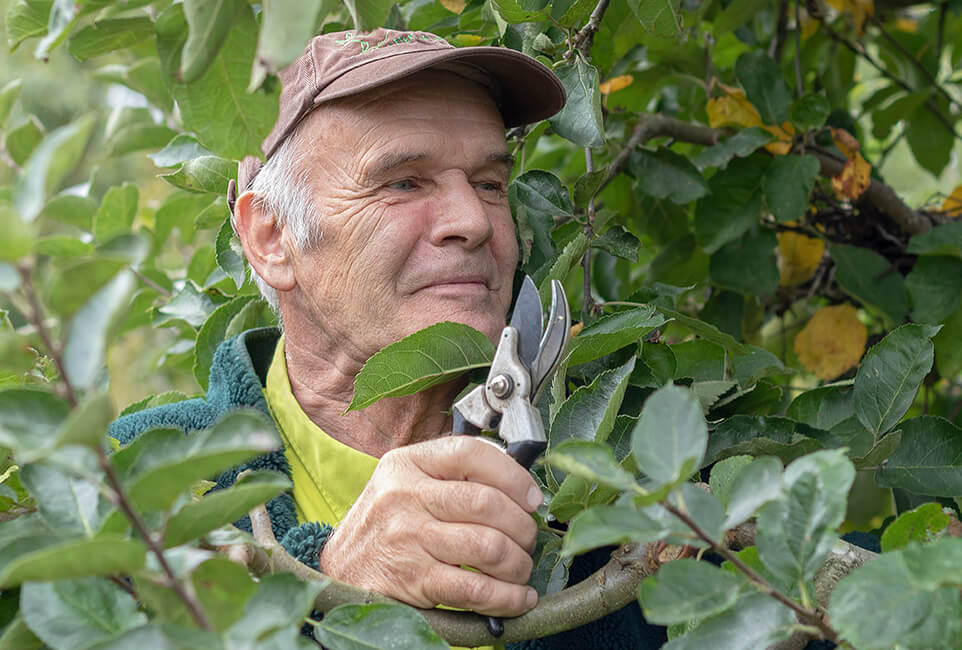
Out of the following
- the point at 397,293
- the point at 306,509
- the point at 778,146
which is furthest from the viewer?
the point at 778,146

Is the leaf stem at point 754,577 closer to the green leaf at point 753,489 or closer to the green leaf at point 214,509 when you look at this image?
the green leaf at point 753,489

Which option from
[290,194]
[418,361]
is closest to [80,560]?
[418,361]

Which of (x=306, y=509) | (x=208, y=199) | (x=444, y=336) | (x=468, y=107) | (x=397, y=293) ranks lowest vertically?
(x=306, y=509)

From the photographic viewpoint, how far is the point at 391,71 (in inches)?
55.5

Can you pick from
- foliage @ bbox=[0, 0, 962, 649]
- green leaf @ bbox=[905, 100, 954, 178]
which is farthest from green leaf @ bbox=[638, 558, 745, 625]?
green leaf @ bbox=[905, 100, 954, 178]

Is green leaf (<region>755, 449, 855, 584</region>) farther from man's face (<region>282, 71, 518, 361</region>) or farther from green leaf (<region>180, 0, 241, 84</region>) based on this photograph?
man's face (<region>282, 71, 518, 361</region>)

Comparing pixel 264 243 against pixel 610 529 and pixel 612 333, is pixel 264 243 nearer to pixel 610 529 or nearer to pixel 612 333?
pixel 612 333

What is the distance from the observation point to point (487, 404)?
1.16m

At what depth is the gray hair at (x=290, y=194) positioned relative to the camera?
1563 mm

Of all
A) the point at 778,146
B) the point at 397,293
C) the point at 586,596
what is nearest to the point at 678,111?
the point at 778,146

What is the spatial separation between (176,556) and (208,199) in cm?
165

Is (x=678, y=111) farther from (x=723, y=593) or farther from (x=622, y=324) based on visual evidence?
(x=723, y=593)

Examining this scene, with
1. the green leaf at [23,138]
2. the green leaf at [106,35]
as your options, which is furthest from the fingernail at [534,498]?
the green leaf at [23,138]

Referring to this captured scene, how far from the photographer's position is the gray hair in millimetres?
1563
